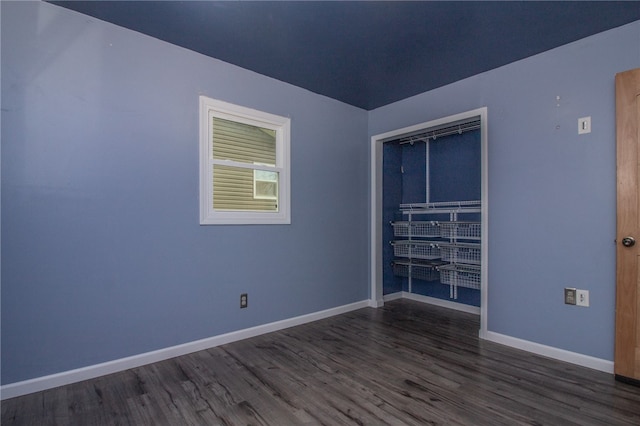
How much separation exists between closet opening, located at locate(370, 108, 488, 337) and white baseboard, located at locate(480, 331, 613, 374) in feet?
2.08

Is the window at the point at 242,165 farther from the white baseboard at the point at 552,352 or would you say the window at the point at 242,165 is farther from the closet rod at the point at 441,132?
the white baseboard at the point at 552,352

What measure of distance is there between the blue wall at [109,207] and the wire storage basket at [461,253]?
6.44ft

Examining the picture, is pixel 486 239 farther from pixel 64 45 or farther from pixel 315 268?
pixel 64 45

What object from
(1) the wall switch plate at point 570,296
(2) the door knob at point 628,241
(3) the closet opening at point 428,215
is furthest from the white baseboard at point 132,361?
(2) the door knob at point 628,241

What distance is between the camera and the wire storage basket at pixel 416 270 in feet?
12.8

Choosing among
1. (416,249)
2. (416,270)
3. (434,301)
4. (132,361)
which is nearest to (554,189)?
(416,249)

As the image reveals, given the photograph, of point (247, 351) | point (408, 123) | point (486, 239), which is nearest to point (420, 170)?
point (408, 123)

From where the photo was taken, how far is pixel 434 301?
4047 millimetres

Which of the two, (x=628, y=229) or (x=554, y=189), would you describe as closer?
(x=628, y=229)

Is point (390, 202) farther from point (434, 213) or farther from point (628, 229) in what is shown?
point (628, 229)

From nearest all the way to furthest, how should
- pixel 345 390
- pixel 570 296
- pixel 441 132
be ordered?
1. pixel 345 390
2. pixel 570 296
3. pixel 441 132

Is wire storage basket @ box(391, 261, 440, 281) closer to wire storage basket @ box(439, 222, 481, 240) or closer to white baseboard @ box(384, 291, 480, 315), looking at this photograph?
white baseboard @ box(384, 291, 480, 315)

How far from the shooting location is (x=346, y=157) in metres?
3.72

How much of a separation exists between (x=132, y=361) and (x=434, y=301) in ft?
10.9
